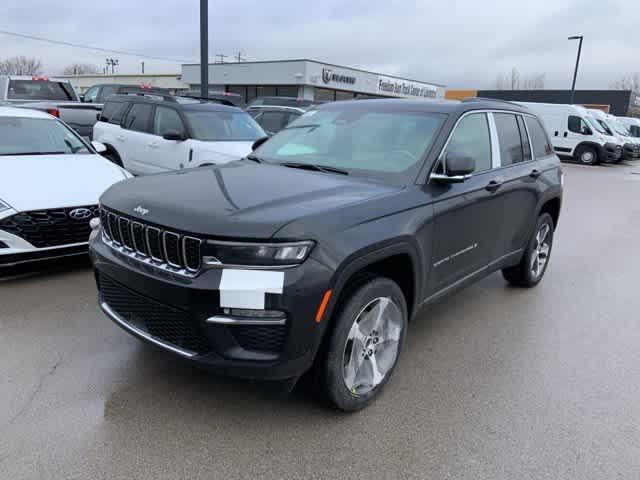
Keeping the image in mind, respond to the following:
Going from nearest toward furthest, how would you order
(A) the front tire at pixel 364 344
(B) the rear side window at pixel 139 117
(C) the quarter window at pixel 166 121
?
(A) the front tire at pixel 364 344 → (C) the quarter window at pixel 166 121 → (B) the rear side window at pixel 139 117

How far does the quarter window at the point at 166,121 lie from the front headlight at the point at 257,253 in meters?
6.26

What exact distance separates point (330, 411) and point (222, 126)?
655 centimetres

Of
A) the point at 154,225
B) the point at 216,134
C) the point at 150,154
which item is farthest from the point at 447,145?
the point at 150,154

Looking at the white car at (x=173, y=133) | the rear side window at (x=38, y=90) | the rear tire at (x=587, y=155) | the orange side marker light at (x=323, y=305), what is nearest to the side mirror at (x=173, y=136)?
the white car at (x=173, y=133)

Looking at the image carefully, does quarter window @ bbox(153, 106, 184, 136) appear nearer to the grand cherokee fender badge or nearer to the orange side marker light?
the grand cherokee fender badge

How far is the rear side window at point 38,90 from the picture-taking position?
45.1 ft

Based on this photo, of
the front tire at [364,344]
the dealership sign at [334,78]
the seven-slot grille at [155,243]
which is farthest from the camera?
the dealership sign at [334,78]

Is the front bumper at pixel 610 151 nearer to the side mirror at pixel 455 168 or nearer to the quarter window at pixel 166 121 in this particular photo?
the quarter window at pixel 166 121

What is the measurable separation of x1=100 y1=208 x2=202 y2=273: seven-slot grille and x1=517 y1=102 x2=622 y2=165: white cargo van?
2307 centimetres

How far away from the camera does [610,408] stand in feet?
Result: 11.0

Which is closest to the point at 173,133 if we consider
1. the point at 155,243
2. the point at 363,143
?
the point at 363,143

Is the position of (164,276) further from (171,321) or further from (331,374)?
(331,374)

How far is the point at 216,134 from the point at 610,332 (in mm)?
6252

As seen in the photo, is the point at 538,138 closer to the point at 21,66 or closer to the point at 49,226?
the point at 49,226
